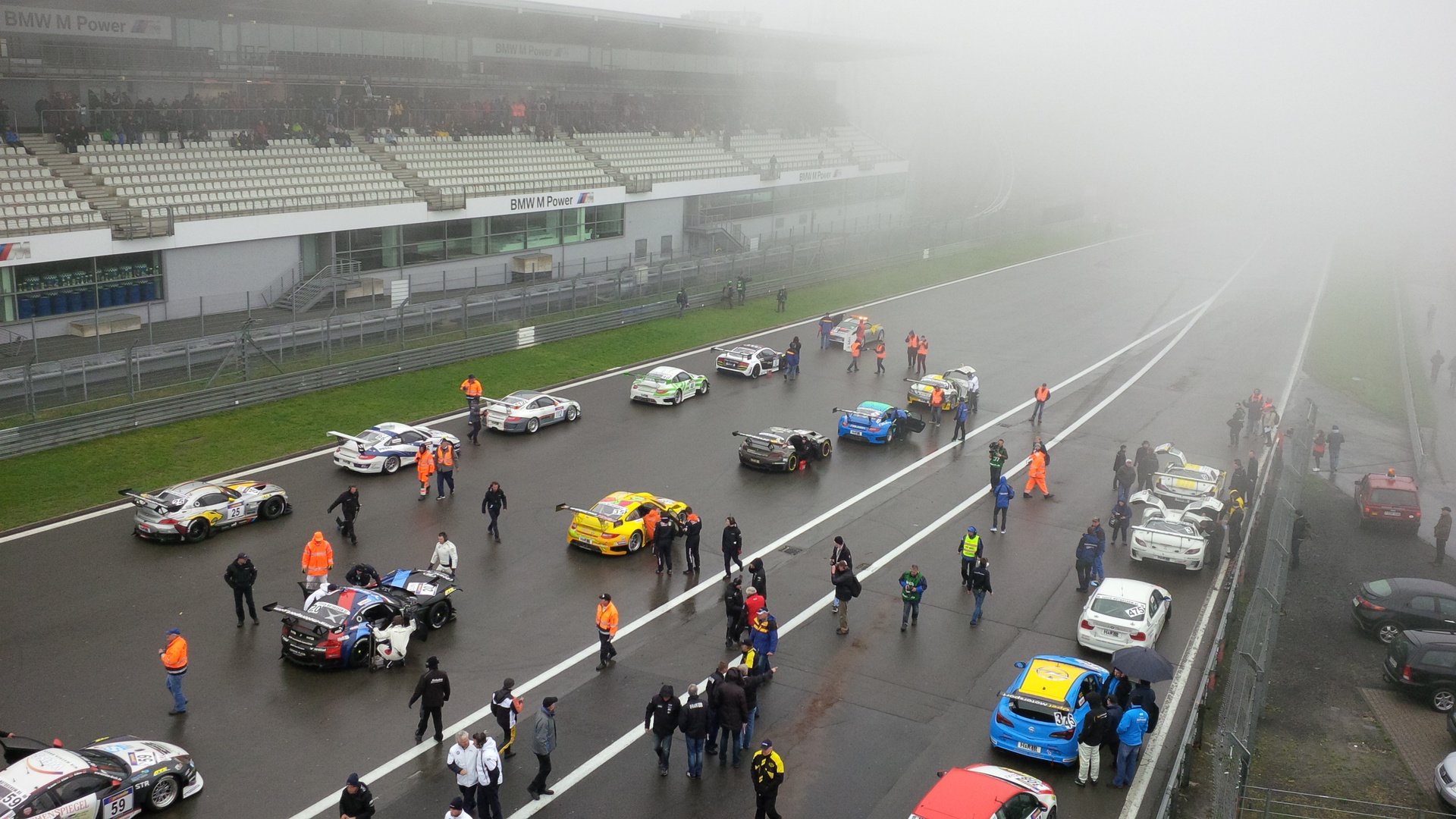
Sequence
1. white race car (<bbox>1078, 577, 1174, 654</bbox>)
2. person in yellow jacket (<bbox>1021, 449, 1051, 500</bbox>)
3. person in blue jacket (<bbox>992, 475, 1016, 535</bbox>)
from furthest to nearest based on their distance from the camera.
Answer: person in yellow jacket (<bbox>1021, 449, 1051, 500</bbox>), person in blue jacket (<bbox>992, 475, 1016, 535</bbox>), white race car (<bbox>1078, 577, 1174, 654</bbox>)

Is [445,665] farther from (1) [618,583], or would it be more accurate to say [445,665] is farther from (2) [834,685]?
(2) [834,685]

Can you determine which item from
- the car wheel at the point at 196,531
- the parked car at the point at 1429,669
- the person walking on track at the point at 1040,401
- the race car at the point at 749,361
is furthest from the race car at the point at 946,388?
the car wheel at the point at 196,531

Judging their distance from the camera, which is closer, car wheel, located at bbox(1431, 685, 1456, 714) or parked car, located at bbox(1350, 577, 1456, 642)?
car wheel, located at bbox(1431, 685, 1456, 714)

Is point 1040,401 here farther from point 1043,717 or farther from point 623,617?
point 1043,717

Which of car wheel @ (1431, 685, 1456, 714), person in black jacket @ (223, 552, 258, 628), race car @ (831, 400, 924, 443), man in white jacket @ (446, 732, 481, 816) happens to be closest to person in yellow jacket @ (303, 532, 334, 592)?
person in black jacket @ (223, 552, 258, 628)

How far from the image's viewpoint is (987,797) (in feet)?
43.9

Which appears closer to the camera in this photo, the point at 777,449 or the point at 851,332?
the point at 777,449

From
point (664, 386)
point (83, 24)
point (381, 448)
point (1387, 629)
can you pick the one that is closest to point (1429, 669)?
point (1387, 629)

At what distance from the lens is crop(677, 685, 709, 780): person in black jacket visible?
15.3 meters

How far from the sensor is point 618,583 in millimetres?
22641

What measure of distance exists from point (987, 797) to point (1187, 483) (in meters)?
17.4

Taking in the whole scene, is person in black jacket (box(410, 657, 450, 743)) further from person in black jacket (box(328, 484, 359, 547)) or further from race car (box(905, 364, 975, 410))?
race car (box(905, 364, 975, 410))

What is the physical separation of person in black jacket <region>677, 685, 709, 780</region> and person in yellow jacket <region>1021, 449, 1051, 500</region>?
15474 mm

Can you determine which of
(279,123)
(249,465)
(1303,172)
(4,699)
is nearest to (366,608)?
(4,699)
